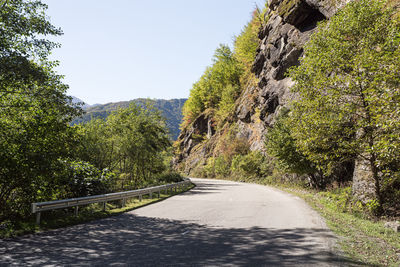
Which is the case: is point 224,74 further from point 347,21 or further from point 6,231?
point 6,231

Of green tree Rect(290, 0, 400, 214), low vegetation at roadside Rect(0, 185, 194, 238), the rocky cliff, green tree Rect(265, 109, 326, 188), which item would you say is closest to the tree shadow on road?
low vegetation at roadside Rect(0, 185, 194, 238)

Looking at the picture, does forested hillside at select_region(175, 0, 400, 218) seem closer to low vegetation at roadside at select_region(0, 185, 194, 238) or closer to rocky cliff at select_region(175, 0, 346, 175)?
rocky cliff at select_region(175, 0, 346, 175)

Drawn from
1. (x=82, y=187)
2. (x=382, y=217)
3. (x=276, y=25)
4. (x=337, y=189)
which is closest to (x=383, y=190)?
(x=382, y=217)

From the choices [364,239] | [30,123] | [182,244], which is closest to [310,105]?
[364,239]

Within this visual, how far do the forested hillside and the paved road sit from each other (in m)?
3.64

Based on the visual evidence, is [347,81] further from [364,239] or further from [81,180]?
[81,180]

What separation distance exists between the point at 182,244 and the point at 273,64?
36222 mm

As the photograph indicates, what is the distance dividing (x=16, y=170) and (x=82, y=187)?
4.06 metres

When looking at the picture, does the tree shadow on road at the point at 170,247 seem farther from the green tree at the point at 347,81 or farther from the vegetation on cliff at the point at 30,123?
the green tree at the point at 347,81

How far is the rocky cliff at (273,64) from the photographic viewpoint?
32.0 metres

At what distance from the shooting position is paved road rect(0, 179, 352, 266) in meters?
5.11

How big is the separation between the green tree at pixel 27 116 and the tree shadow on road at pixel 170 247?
7.68 ft

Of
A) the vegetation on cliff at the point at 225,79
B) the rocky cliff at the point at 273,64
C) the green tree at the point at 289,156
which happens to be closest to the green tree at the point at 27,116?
the green tree at the point at 289,156

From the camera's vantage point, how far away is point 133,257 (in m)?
5.29
